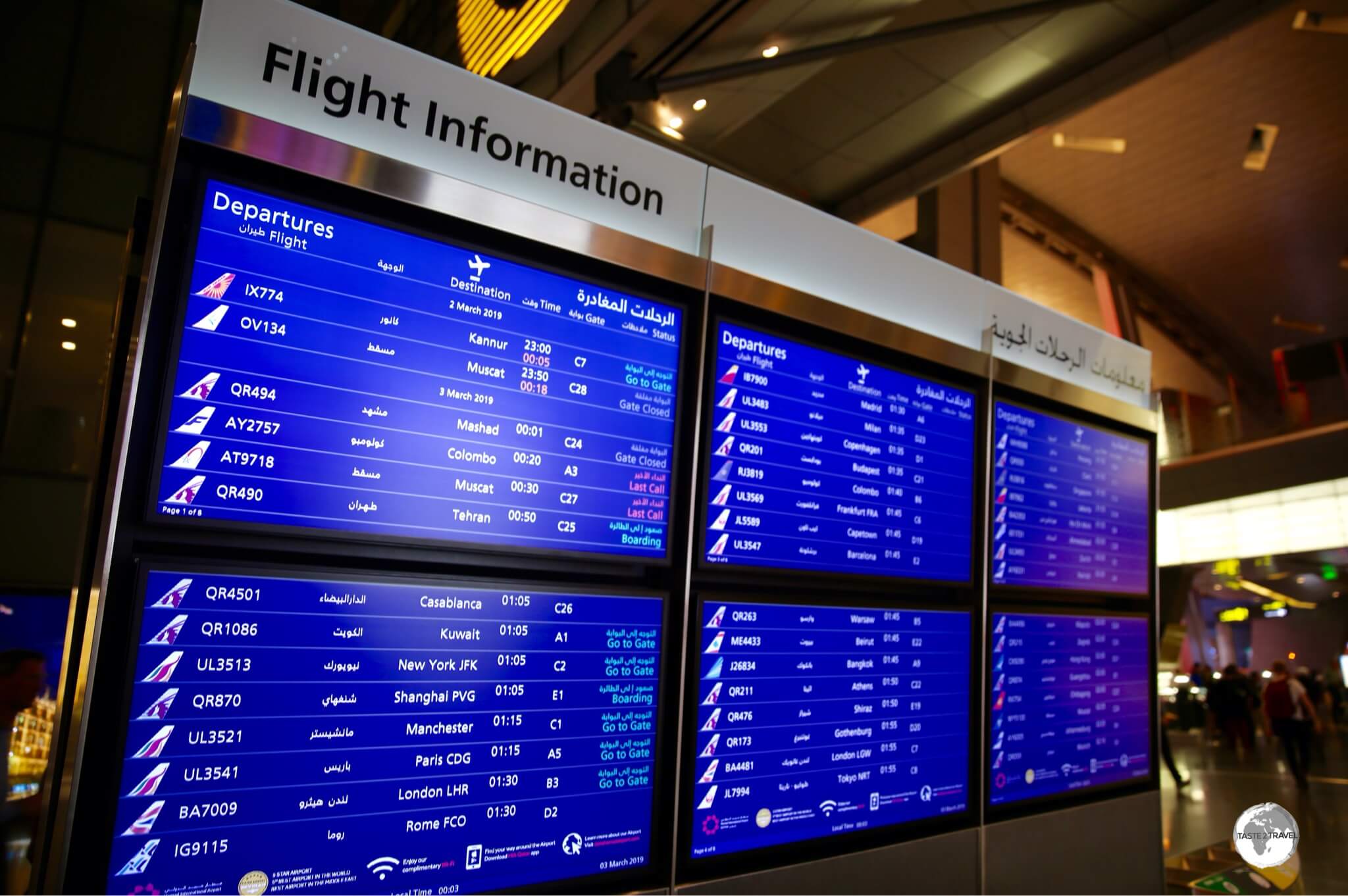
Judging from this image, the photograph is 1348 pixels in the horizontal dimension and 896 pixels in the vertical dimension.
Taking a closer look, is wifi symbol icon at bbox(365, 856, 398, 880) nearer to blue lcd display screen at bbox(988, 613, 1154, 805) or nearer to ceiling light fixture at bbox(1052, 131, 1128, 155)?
blue lcd display screen at bbox(988, 613, 1154, 805)

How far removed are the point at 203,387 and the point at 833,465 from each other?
2015 millimetres

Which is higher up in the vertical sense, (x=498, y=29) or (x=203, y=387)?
(x=498, y=29)

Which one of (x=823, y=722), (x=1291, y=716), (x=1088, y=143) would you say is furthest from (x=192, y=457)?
(x=1088, y=143)

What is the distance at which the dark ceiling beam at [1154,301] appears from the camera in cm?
1788

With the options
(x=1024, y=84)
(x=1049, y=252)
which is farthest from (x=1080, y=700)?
(x=1049, y=252)

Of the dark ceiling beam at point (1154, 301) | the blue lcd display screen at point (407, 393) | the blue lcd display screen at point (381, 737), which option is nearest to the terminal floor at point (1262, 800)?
the blue lcd display screen at point (381, 737)

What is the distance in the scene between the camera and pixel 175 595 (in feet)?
5.79

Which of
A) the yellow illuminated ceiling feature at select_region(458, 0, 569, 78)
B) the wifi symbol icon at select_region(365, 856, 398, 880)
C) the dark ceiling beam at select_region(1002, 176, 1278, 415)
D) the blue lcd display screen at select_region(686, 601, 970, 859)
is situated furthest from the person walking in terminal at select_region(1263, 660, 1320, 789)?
the wifi symbol icon at select_region(365, 856, 398, 880)

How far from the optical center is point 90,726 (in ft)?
5.49

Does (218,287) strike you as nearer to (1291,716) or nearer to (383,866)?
(383,866)

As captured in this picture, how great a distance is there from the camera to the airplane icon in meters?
2.22

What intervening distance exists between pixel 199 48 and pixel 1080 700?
4.16 m

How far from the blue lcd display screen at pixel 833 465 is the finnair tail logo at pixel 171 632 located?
1.43 metres

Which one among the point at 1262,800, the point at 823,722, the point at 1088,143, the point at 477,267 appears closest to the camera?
the point at 477,267
